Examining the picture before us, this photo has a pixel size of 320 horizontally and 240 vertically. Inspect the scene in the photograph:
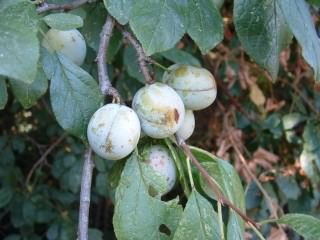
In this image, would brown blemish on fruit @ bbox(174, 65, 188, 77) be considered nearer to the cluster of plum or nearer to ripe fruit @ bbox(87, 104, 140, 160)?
the cluster of plum

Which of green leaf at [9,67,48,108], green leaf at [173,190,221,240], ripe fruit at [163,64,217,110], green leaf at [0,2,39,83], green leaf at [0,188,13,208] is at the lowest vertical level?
green leaf at [0,188,13,208]

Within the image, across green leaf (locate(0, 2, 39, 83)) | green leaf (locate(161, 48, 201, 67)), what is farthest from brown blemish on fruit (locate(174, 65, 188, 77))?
green leaf (locate(161, 48, 201, 67))

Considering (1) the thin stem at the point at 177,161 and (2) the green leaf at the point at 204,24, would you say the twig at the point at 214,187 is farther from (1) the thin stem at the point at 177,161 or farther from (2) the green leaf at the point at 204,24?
(2) the green leaf at the point at 204,24

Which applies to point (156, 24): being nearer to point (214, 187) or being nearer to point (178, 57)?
point (214, 187)

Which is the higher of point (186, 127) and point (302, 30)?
point (302, 30)

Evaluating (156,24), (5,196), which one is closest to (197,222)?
(156,24)

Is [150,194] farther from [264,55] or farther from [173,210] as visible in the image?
[264,55]

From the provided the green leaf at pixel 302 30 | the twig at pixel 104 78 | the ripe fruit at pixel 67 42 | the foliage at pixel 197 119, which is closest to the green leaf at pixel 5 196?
the foliage at pixel 197 119
